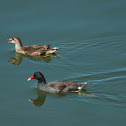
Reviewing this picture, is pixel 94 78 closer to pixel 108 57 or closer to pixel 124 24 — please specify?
pixel 108 57

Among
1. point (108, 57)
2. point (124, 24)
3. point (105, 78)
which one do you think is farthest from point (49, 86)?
point (124, 24)

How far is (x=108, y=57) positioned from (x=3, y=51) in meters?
4.49

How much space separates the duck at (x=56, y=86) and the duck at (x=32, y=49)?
2.77 m

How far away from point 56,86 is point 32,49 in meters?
3.54

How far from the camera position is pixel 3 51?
635 inches

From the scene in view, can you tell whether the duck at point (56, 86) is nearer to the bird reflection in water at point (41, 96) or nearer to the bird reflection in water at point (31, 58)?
the bird reflection in water at point (41, 96)

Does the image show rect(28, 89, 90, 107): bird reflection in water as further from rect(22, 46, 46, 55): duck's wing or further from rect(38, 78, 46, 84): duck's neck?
rect(22, 46, 46, 55): duck's wing

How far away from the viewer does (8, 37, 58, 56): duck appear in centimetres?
1598

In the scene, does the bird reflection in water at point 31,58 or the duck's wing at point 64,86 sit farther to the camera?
the bird reflection in water at point 31,58

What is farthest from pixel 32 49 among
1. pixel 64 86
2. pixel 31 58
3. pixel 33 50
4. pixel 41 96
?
pixel 64 86

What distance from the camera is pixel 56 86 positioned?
1304cm

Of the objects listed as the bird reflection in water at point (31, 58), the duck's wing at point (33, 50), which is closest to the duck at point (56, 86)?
the bird reflection in water at point (31, 58)

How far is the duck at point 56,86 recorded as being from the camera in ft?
42.4

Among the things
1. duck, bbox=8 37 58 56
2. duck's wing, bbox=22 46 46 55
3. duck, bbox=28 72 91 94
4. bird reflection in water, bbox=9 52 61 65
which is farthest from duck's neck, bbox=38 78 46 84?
duck's wing, bbox=22 46 46 55
